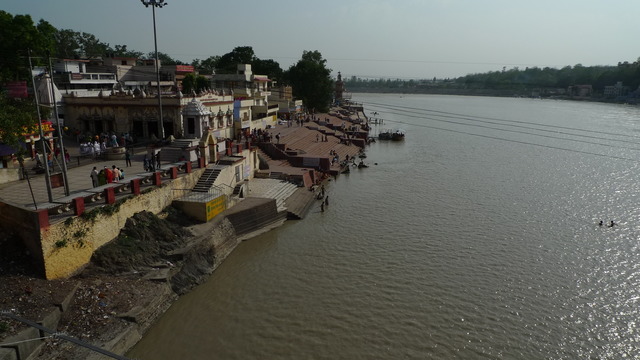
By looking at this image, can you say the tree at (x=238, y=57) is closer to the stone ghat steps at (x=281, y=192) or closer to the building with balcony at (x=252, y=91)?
the building with balcony at (x=252, y=91)

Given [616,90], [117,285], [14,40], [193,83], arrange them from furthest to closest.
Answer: [616,90], [193,83], [14,40], [117,285]

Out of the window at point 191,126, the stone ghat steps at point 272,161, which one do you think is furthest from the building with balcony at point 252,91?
the window at point 191,126

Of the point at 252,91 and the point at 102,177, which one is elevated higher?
the point at 252,91

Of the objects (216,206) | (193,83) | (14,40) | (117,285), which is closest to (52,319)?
(117,285)

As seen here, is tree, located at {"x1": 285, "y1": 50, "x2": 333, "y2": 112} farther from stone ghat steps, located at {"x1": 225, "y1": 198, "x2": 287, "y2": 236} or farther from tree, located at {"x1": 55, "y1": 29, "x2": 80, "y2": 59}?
stone ghat steps, located at {"x1": 225, "y1": 198, "x2": 287, "y2": 236}

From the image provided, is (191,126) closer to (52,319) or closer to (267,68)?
(52,319)
